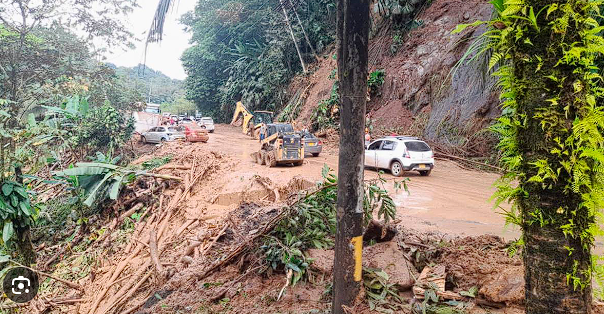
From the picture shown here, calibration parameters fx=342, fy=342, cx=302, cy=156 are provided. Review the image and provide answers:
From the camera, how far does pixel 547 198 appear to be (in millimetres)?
1844

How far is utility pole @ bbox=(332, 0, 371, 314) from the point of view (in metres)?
2.76

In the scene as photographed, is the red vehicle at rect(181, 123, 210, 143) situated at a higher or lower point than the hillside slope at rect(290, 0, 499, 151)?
lower

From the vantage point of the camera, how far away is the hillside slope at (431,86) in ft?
56.0

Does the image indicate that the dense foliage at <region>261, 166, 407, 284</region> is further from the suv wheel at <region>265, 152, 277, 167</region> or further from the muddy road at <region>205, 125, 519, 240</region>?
the suv wheel at <region>265, 152, 277, 167</region>

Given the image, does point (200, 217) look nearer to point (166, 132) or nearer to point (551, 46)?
point (551, 46)

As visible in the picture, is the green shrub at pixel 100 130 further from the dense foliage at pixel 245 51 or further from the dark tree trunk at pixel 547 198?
the dark tree trunk at pixel 547 198

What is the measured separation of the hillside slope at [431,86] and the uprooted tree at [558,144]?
15.5m

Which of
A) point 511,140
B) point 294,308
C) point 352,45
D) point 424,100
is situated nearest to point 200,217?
point 294,308

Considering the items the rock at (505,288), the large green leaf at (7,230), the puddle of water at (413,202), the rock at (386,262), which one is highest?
the rock at (505,288)

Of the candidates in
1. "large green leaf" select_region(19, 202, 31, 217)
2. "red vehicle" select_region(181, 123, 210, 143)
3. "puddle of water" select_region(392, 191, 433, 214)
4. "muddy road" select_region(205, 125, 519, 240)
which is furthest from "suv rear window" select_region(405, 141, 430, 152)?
"red vehicle" select_region(181, 123, 210, 143)

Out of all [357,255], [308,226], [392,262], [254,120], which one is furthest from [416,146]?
[254,120]

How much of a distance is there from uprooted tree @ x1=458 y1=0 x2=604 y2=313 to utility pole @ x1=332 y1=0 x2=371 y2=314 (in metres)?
1.09

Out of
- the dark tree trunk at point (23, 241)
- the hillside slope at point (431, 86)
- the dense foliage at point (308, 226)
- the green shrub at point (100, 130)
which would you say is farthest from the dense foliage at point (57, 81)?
the hillside slope at point (431, 86)

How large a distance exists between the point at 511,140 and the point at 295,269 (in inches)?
119
